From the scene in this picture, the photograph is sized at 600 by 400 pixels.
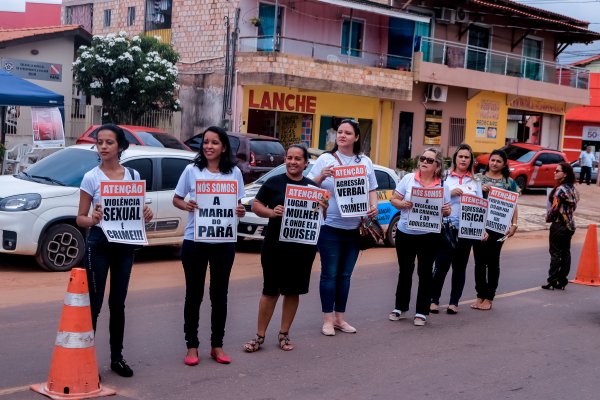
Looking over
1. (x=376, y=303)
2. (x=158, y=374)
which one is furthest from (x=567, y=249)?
(x=158, y=374)

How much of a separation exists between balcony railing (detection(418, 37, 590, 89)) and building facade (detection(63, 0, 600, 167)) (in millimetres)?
54

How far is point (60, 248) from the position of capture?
10.8 meters

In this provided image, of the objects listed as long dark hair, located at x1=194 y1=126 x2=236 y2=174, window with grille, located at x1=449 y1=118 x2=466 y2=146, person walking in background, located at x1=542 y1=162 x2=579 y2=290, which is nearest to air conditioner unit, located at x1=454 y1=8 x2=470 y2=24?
window with grille, located at x1=449 y1=118 x2=466 y2=146

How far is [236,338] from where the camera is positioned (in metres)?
7.67

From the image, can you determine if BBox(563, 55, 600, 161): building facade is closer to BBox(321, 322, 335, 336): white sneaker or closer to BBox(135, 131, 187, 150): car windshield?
BBox(135, 131, 187, 150): car windshield

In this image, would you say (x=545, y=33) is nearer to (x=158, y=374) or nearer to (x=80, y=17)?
(x=80, y=17)

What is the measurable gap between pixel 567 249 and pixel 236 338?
18.9 ft

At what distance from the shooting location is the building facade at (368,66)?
85.7 feet

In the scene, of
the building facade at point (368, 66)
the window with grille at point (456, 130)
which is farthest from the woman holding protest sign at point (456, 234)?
the window with grille at point (456, 130)

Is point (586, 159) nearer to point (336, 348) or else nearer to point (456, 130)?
point (456, 130)

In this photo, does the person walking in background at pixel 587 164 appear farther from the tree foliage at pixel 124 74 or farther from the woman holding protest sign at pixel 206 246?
the woman holding protest sign at pixel 206 246

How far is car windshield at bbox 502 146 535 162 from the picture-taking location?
28844 mm

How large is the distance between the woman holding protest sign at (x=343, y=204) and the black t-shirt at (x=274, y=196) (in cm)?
54

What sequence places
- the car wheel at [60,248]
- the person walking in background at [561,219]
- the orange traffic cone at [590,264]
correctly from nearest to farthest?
the car wheel at [60,248] < the person walking in background at [561,219] < the orange traffic cone at [590,264]
